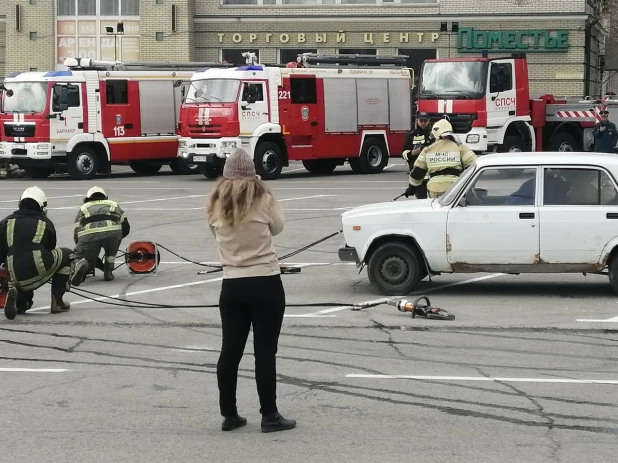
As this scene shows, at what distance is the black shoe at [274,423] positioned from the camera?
22.4 ft

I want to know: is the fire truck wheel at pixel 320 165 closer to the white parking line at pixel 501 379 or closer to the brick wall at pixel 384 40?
the brick wall at pixel 384 40

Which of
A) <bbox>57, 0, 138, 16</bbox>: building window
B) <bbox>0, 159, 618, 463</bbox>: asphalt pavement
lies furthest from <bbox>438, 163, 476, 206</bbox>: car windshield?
<bbox>57, 0, 138, 16</bbox>: building window

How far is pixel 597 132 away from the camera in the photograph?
29859mm

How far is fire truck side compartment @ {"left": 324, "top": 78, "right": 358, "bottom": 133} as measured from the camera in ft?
98.5

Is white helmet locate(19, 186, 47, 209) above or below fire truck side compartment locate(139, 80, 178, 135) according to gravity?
below

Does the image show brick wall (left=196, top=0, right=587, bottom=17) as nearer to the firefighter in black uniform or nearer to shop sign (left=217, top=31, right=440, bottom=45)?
shop sign (left=217, top=31, right=440, bottom=45)

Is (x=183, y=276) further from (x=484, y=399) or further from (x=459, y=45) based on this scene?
(x=459, y=45)

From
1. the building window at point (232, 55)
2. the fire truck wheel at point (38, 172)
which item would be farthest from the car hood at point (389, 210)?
the building window at point (232, 55)

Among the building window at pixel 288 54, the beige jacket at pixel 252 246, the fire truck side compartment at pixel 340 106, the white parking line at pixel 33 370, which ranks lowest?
the white parking line at pixel 33 370

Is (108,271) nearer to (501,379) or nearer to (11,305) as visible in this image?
(11,305)

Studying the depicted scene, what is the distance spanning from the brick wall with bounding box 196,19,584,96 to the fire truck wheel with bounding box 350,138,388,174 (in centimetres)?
1089

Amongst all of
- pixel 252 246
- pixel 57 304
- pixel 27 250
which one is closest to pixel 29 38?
pixel 57 304

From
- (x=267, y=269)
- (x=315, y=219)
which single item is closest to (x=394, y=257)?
(x=267, y=269)

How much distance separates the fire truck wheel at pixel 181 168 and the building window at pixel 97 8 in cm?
1146
